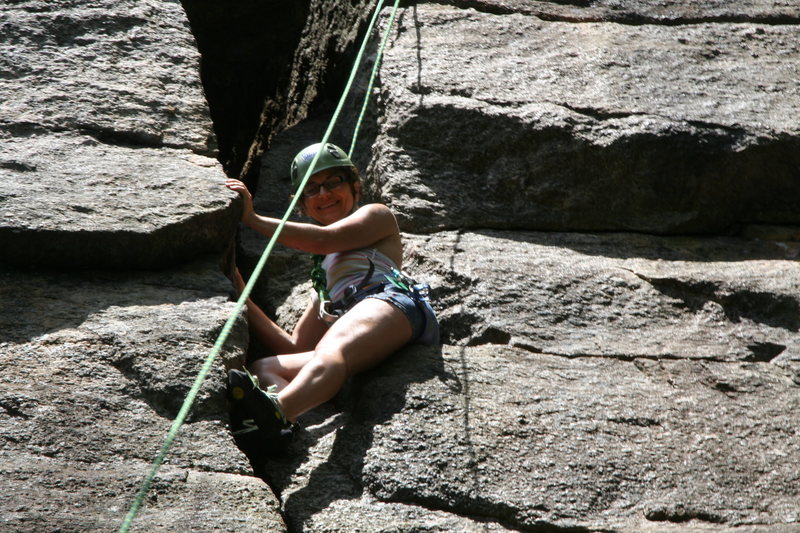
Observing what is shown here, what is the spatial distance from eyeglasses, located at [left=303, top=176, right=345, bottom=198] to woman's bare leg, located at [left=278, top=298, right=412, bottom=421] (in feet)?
1.87

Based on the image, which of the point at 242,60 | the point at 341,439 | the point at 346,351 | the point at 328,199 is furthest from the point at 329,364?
the point at 242,60

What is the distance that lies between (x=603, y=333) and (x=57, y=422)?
1.90 meters

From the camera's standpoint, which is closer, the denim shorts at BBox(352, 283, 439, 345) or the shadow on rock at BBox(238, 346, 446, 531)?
the shadow on rock at BBox(238, 346, 446, 531)

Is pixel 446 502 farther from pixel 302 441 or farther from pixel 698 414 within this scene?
pixel 698 414

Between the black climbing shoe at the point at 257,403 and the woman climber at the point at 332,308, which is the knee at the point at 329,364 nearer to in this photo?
the woman climber at the point at 332,308

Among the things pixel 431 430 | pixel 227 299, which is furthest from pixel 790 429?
pixel 227 299

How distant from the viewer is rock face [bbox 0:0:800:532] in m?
2.67

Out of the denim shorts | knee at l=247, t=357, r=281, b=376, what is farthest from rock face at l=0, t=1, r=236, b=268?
the denim shorts

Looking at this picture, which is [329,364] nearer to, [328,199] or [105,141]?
[328,199]

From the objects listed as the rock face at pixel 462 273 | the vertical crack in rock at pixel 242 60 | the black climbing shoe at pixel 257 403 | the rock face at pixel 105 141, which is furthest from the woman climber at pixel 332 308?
the vertical crack in rock at pixel 242 60

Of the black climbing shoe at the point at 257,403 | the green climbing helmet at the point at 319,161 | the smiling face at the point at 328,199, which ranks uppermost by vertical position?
the green climbing helmet at the point at 319,161

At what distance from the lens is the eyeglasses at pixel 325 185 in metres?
3.57

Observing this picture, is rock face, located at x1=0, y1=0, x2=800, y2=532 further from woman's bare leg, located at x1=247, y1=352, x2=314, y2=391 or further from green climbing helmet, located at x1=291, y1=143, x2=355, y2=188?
green climbing helmet, located at x1=291, y1=143, x2=355, y2=188

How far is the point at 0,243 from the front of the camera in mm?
3059
